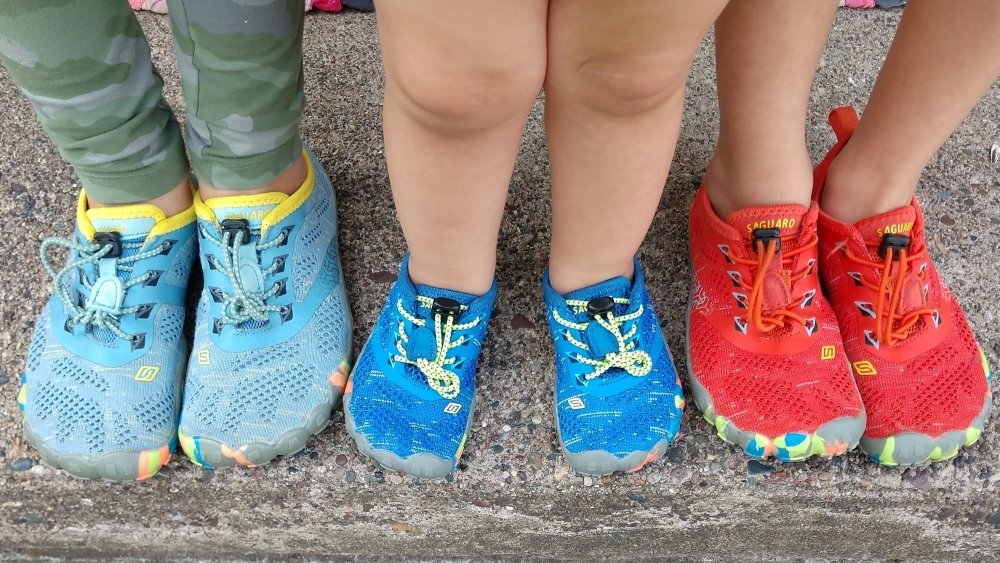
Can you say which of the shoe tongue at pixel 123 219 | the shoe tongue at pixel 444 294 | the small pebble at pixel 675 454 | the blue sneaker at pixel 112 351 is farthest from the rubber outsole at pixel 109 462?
the small pebble at pixel 675 454

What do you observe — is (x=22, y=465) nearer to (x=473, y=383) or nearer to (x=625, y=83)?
(x=473, y=383)

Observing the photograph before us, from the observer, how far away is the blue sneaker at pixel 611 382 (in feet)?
2.85

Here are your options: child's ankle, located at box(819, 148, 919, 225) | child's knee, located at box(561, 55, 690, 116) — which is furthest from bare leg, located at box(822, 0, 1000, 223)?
child's knee, located at box(561, 55, 690, 116)

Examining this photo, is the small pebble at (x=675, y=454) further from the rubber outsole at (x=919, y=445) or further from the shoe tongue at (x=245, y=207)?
the shoe tongue at (x=245, y=207)

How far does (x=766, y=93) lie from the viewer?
854 mm

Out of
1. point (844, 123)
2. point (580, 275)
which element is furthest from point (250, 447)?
point (844, 123)

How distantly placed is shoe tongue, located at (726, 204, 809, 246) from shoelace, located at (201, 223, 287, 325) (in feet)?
2.04

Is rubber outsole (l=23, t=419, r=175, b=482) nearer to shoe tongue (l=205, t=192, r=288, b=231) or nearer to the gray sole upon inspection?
shoe tongue (l=205, t=192, r=288, b=231)

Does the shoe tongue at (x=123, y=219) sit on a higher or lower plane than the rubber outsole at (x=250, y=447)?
higher

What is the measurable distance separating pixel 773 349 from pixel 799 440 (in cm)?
12

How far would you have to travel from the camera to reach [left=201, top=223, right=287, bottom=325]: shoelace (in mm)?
905

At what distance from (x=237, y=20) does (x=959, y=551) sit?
1187mm

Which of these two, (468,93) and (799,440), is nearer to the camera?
→ (468,93)

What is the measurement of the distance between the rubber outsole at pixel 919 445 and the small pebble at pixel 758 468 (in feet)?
0.40
